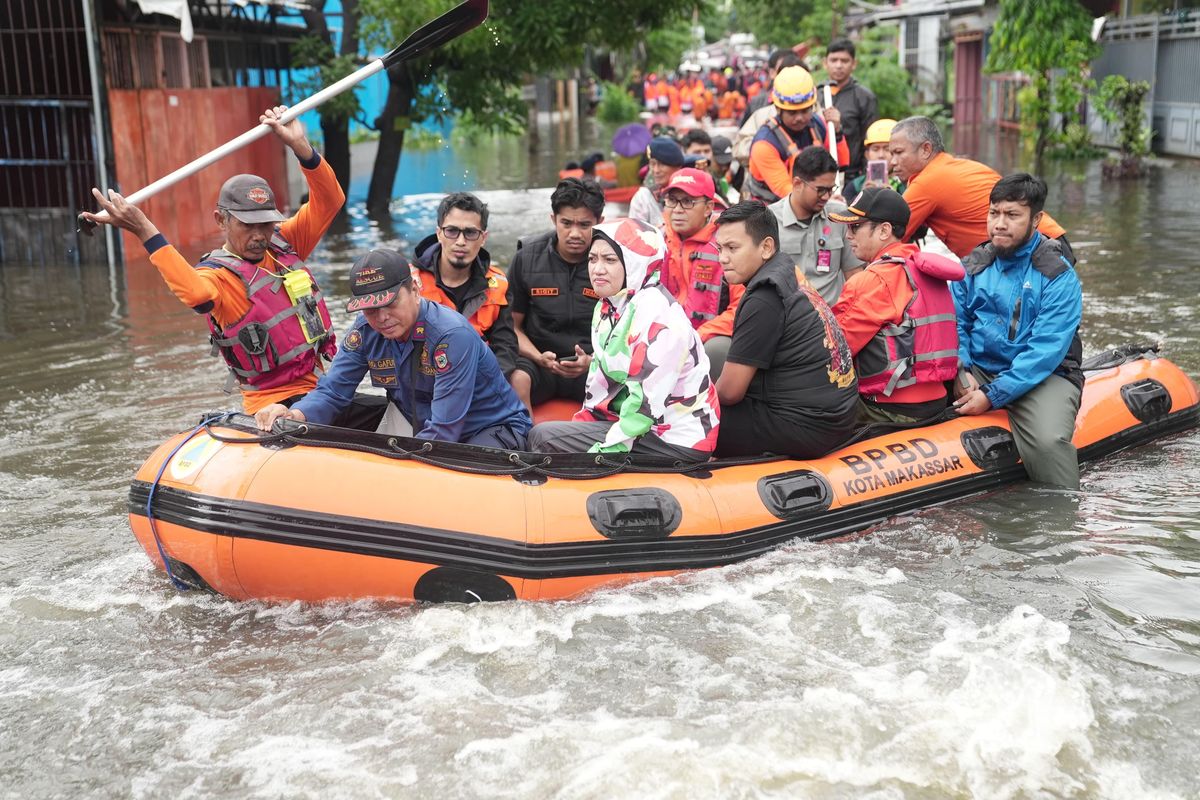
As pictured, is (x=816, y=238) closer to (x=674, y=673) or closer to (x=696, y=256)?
(x=696, y=256)

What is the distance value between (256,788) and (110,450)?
405 cm

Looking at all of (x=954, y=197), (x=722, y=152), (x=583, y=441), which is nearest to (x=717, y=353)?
(x=583, y=441)

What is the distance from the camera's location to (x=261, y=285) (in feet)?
17.8

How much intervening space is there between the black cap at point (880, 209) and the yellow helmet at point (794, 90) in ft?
7.17

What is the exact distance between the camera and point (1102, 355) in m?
7.12

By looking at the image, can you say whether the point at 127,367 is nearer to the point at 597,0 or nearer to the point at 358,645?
the point at 358,645

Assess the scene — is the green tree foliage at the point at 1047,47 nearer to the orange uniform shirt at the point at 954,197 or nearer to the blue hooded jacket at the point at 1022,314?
the orange uniform shirt at the point at 954,197

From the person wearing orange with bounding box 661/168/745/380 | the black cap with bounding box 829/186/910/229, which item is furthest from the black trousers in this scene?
the black cap with bounding box 829/186/910/229

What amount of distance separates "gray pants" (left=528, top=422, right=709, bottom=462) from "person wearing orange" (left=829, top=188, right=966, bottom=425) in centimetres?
110

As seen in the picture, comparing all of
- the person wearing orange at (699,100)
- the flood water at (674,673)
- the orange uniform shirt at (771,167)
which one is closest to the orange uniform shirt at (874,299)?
the flood water at (674,673)

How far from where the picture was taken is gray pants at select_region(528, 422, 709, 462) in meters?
5.26

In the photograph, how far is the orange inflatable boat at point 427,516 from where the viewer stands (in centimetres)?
482

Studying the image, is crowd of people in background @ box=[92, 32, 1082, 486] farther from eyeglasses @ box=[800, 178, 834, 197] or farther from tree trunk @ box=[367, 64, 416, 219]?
tree trunk @ box=[367, 64, 416, 219]

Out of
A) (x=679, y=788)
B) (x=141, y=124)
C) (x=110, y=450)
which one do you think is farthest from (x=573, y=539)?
(x=141, y=124)
